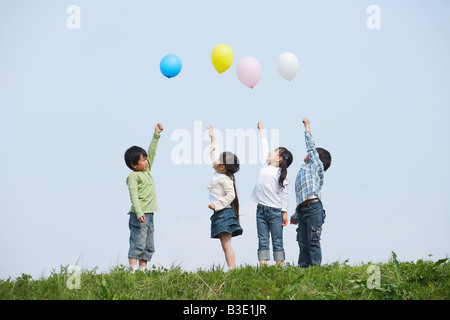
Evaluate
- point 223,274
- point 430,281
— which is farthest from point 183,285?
point 430,281

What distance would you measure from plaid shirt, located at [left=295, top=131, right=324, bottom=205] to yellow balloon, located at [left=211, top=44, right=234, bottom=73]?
2022mm

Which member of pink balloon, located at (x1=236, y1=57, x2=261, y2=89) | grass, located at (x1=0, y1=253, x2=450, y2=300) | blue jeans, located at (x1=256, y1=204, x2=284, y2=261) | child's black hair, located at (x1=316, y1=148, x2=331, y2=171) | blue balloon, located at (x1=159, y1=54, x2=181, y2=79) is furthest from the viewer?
pink balloon, located at (x1=236, y1=57, x2=261, y2=89)

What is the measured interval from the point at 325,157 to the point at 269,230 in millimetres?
1360

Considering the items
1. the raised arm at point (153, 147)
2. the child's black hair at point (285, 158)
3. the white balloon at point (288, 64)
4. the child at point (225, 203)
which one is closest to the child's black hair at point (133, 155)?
the raised arm at point (153, 147)

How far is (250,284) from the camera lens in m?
6.17

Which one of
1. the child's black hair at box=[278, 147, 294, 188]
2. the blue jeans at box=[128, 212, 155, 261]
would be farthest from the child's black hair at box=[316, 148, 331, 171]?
the blue jeans at box=[128, 212, 155, 261]

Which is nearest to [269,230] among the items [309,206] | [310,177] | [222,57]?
[309,206]

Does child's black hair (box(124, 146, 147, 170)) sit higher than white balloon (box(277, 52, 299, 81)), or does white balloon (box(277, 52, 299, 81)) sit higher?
white balloon (box(277, 52, 299, 81))

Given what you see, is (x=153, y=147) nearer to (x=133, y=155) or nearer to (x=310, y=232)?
(x=133, y=155)

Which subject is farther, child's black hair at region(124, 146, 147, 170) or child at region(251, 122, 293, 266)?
child at region(251, 122, 293, 266)

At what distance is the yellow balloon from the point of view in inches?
340

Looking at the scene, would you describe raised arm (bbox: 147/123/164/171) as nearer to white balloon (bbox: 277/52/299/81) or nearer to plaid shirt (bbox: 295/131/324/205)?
plaid shirt (bbox: 295/131/324/205)
